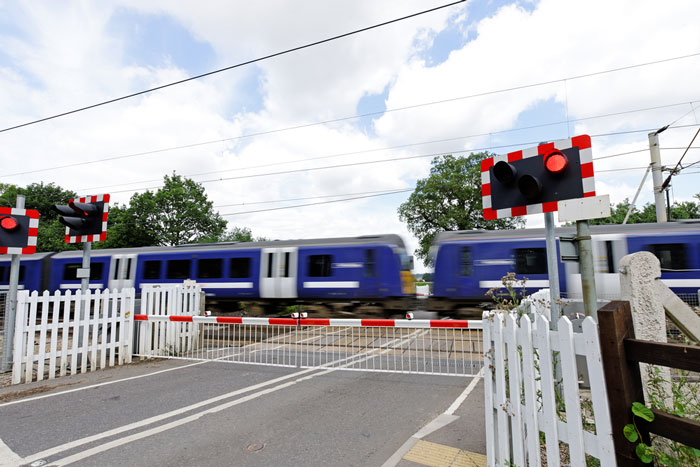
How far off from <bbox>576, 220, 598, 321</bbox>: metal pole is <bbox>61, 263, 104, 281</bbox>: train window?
64.8 ft

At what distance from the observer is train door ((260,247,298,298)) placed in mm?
14289

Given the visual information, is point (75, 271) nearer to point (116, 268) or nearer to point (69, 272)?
point (69, 272)

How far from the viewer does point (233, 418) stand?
4.17 meters

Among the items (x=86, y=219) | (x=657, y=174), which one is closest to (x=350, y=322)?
(x=86, y=219)

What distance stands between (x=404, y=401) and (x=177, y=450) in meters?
2.65

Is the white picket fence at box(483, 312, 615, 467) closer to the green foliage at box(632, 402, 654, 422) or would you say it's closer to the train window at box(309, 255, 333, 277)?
the green foliage at box(632, 402, 654, 422)

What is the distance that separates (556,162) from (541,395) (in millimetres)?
2162

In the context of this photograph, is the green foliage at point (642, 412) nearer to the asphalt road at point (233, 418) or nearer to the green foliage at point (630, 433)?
the green foliage at point (630, 433)

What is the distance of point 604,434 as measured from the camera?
179 cm

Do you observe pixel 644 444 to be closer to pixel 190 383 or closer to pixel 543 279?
pixel 190 383

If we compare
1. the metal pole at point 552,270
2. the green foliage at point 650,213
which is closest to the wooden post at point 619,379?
the metal pole at point 552,270

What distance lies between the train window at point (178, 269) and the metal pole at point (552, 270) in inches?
598

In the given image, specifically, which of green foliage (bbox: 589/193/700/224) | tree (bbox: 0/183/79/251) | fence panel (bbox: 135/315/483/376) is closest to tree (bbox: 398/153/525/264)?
green foliage (bbox: 589/193/700/224)

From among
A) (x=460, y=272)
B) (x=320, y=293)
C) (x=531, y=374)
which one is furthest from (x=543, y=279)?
(x=531, y=374)
